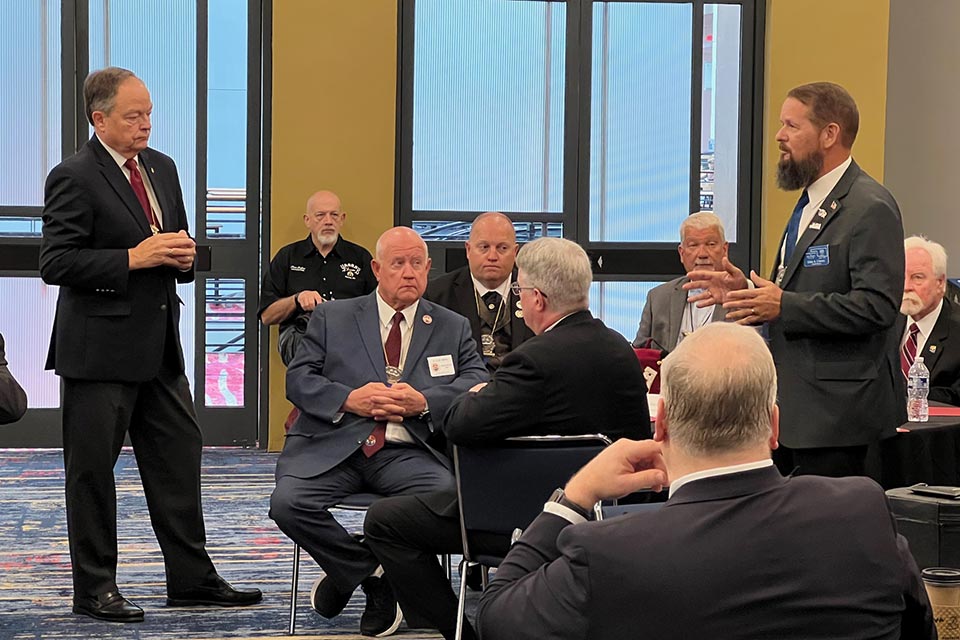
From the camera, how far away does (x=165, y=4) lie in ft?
26.6

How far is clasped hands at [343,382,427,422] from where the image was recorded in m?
4.22

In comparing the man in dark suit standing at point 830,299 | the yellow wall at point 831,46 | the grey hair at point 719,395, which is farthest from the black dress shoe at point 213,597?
the yellow wall at point 831,46

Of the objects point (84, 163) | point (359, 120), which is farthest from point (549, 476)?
point (359, 120)

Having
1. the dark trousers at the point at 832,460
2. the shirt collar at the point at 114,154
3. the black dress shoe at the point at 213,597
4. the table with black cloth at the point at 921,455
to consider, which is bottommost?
the black dress shoe at the point at 213,597

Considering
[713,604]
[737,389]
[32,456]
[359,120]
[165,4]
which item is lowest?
[32,456]

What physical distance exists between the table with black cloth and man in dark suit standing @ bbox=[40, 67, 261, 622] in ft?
8.26

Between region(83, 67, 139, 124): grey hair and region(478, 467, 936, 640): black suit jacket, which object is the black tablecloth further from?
region(83, 67, 139, 124): grey hair

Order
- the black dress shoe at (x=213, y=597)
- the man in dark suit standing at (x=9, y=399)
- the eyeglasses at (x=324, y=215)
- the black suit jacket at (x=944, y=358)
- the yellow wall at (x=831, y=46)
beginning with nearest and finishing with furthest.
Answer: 1. the man in dark suit standing at (x=9, y=399)
2. the black dress shoe at (x=213, y=597)
3. the black suit jacket at (x=944, y=358)
4. the eyeglasses at (x=324, y=215)
5. the yellow wall at (x=831, y=46)

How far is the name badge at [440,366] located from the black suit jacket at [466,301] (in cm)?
76

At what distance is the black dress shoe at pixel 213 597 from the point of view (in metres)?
4.45

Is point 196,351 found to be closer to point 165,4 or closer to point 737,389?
point 165,4

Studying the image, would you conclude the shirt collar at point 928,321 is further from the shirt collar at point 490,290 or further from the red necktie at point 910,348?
the shirt collar at point 490,290

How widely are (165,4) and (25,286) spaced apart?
2.09 m

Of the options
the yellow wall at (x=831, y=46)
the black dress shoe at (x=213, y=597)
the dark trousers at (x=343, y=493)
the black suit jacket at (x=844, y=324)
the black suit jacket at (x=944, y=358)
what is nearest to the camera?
the black suit jacket at (x=844, y=324)
